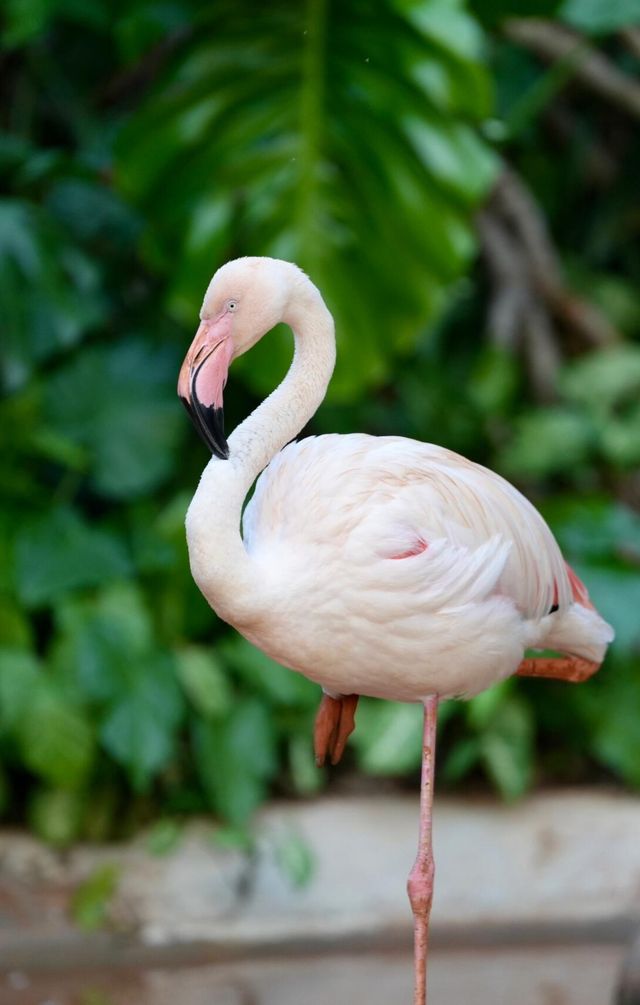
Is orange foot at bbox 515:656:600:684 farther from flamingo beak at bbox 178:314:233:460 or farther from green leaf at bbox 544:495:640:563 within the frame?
green leaf at bbox 544:495:640:563

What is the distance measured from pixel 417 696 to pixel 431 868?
10.0 inches

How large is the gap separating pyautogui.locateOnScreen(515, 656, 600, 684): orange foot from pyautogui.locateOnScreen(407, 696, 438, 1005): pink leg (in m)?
0.30

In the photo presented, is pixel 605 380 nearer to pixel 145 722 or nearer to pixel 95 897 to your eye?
pixel 145 722

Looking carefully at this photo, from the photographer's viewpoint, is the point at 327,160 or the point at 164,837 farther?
the point at 164,837

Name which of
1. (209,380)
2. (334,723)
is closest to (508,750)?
(334,723)

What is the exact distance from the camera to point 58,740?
3.98 metres

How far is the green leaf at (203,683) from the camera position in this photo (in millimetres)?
4191

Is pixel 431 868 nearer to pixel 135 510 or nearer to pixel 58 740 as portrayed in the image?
pixel 58 740

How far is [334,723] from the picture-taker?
92.4 inches

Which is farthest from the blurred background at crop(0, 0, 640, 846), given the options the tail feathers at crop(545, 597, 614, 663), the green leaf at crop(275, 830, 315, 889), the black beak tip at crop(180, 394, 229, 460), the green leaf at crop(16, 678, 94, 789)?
the black beak tip at crop(180, 394, 229, 460)

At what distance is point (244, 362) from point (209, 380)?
196 cm

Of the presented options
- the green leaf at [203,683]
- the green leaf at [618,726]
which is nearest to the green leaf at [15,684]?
the green leaf at [203,683]

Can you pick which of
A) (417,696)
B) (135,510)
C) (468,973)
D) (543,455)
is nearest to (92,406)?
(135,510)

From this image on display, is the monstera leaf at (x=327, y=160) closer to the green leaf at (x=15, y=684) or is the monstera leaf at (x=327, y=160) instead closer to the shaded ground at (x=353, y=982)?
the green leaf at (x=15, y=684)
